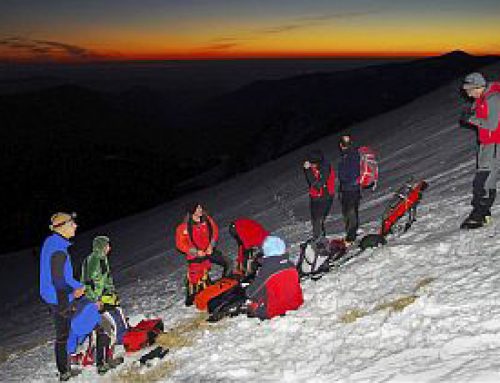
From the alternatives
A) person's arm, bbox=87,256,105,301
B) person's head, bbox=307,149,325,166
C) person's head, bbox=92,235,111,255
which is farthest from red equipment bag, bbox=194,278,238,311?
person's head, bbox=307,149,325,166

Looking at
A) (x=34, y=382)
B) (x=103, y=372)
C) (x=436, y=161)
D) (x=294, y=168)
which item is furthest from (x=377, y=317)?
(x=294, y=168)

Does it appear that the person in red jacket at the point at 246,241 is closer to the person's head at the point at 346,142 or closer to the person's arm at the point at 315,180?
the person's arm at the point at 315,180

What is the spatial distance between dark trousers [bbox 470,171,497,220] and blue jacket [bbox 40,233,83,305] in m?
6.83

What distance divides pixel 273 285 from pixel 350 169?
12.7 feet

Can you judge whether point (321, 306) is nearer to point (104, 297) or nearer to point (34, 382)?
point (104, 297)

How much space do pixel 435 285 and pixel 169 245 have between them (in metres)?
16.9

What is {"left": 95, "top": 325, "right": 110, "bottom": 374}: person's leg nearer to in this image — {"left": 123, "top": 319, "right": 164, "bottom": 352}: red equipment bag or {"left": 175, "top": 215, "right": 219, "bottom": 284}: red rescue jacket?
{"left": 123, "top": 319, "right": 164, "bottom": 352}: red equipment bag

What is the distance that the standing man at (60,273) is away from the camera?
7992 mm

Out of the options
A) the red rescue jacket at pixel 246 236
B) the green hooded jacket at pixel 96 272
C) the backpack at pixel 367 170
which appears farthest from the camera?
the backpack at pixel 367 170

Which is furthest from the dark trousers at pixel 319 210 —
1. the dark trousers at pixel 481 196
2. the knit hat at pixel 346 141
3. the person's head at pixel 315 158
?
the dark trousers at pixel 481 196

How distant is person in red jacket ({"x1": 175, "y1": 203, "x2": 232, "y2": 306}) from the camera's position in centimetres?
1084

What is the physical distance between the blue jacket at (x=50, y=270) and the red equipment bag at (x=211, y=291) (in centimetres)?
270

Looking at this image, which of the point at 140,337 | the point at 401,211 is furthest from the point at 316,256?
the point at 140,337

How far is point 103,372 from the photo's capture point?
869 cm
